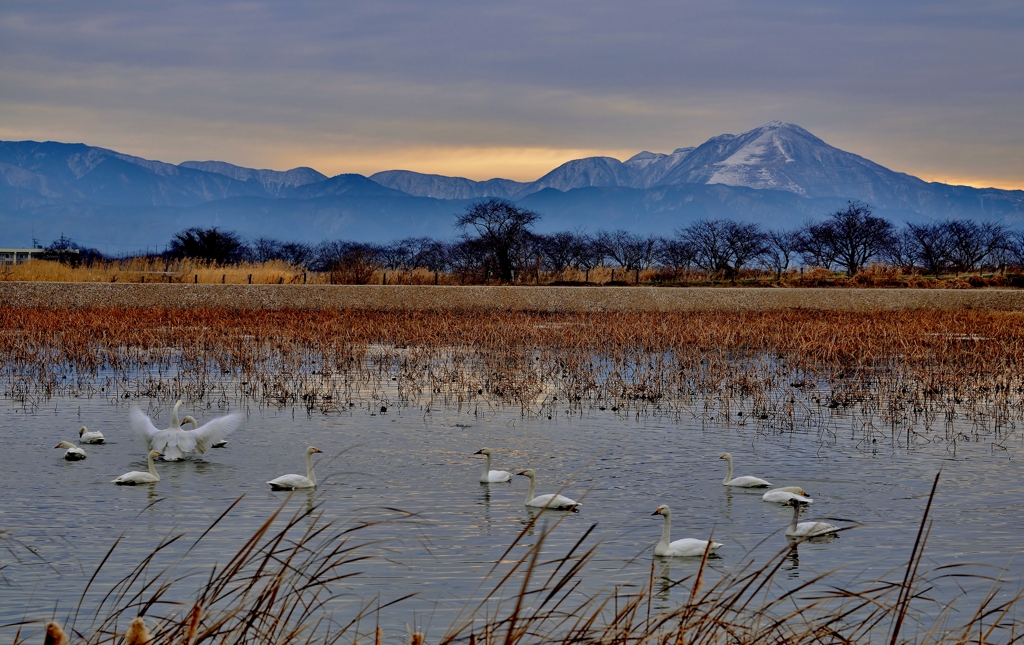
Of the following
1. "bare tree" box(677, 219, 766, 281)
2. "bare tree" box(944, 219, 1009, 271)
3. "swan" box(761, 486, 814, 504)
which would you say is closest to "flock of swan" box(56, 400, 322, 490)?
"swan" box(761, 486, 814, 504)

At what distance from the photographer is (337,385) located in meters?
13.9

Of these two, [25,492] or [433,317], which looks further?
[433,317]

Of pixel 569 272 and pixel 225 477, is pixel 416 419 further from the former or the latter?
pixel 569 272

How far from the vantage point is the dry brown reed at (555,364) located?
1239 centimetres

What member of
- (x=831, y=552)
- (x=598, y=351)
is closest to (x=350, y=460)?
(x=831, y=552)

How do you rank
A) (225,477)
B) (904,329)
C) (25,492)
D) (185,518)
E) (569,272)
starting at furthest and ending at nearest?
1. (569,272)
2. (904,329)
3. (225,477)
4. (25,492)
5. (185,518)

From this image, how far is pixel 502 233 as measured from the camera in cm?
4547

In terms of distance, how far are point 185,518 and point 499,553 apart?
7.88 ft

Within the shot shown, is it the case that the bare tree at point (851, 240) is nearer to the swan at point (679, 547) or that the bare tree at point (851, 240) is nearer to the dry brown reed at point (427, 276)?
the dry brown reed at point (427, 276)

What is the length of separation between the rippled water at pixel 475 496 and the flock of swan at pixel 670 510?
0.34ft

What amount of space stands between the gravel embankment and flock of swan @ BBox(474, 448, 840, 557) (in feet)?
66.9

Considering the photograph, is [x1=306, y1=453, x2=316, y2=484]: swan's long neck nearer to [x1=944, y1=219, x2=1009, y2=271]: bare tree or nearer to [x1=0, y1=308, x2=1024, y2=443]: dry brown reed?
[x1=0, y1=308, x2=1024, y2=443]: dry brown reed

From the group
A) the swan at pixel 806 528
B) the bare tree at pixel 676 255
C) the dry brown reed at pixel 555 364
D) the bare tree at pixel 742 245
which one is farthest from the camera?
the bare tree at pixel 676 255

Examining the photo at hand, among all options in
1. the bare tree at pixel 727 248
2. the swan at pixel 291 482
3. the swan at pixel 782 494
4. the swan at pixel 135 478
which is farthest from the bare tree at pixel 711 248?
the swan at pixel 135 478
